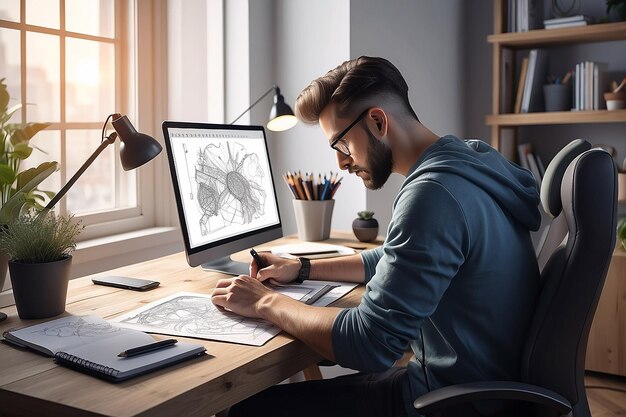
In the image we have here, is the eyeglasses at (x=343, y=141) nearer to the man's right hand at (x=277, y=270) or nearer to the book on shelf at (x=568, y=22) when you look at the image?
the man's right hand at (x=277, y=270)

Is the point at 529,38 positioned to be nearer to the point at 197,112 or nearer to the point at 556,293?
the point at 197,112

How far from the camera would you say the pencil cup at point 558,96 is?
348 centimetres

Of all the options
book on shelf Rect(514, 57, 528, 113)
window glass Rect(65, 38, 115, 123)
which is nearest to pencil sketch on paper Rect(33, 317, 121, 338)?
window glass Rect(65, 38, 115, 123)

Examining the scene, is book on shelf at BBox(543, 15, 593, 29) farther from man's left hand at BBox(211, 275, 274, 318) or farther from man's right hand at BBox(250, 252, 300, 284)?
man's left hand at BBox(211, 275, 274, 318)

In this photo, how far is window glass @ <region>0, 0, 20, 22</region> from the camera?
6.97 feet

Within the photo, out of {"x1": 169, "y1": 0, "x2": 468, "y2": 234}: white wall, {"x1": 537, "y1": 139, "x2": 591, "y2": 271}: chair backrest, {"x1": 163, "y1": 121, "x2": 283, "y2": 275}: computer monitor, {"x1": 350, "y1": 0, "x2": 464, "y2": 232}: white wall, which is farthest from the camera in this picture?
{"x1": 350, "y1": 0, "x2": 464, "y2": 232}: white wall

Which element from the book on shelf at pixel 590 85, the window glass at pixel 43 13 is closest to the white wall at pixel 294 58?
the window glass at pixel 43 13

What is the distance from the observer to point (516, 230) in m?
1.41

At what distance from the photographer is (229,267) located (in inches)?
78.5

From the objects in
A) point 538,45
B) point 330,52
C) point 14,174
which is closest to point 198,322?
point 14,174

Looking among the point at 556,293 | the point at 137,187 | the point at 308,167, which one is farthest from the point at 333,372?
the point at 556,293

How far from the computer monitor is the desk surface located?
0.34m

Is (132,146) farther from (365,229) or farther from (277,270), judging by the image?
(365,229)

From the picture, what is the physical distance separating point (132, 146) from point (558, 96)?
8.13ft
